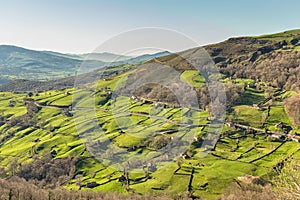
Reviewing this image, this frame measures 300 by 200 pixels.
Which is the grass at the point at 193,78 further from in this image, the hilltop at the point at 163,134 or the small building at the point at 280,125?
the small building at the point at 280,125

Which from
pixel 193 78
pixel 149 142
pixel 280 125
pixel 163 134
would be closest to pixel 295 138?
pixel 280 125

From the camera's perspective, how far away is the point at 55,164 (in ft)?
287

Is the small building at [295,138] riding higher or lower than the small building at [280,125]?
lower

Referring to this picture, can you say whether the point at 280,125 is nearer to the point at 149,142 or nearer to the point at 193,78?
the point at 149,142

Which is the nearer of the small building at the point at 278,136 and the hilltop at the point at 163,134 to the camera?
the hilltop at the point at 163,134

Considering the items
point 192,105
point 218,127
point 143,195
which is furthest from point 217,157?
point 192,105

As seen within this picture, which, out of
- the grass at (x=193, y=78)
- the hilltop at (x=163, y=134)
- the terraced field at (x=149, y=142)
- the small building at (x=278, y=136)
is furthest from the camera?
Answer: the grass at (x=193, y=78)

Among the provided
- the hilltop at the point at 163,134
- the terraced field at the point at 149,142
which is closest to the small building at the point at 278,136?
the hilltop at the point at 163,134

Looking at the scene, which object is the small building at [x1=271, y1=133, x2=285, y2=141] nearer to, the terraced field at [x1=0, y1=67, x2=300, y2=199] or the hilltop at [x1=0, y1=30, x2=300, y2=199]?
the hilltop at [x1=0, y1=30, x2=300, y2=199]

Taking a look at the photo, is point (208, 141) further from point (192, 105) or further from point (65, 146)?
point (65, 146)

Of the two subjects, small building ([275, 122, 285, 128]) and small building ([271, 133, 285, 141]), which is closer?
small building ([271, 133, 285, 141])

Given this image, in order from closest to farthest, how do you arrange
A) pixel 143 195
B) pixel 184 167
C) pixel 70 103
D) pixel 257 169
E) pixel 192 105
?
pixel 143 195
pixel 257 169
pixel 184 167
pixel 192 105
pixel 70 103

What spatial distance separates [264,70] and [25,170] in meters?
118

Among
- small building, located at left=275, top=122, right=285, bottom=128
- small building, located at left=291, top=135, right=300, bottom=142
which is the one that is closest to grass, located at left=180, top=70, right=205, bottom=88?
small building, located at left=275, top=122, right=285, bottom=128
